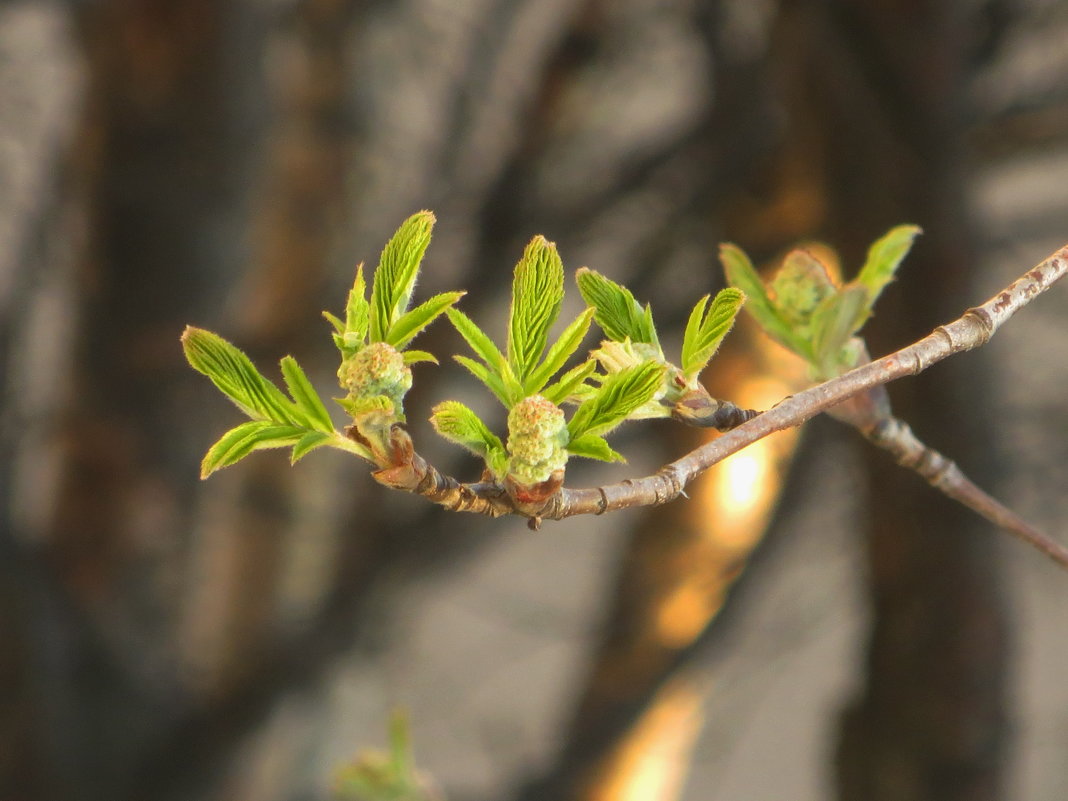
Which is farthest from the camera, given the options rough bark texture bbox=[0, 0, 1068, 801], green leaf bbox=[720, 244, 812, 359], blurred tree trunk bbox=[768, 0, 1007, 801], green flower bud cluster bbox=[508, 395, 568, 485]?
rough bark texture bbox=[0, 0, 1068, 801]

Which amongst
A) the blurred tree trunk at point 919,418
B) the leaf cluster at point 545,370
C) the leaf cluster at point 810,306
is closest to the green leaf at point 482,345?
the leaf cluster at point 545,370

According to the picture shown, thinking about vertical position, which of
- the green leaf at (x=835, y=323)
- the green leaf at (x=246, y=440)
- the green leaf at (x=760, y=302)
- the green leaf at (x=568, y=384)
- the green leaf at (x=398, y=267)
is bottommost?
the green leaf at (x=246, y=440)

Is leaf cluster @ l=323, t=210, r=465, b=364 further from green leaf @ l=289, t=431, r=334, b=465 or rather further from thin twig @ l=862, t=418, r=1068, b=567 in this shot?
thin twig @ l=862, t=418, r=1068, b=567

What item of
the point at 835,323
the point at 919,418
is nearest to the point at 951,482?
the point at 835,323

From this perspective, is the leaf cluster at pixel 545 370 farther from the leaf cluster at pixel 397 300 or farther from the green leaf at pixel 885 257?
the green leaf at pixel 885 257

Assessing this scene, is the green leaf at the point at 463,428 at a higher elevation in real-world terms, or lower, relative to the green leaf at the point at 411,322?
lower

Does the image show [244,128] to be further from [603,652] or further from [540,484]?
[540,484]

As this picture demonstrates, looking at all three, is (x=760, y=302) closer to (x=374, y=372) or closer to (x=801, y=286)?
(x=801, y=286)

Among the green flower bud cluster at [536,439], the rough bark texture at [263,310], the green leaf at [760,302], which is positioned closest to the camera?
the green flower bud cluster at [536,439]

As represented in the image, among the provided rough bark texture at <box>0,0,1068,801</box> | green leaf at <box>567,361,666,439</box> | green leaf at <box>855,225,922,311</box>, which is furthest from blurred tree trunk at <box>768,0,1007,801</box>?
green leaf at <box>567,361,666,439</box>
